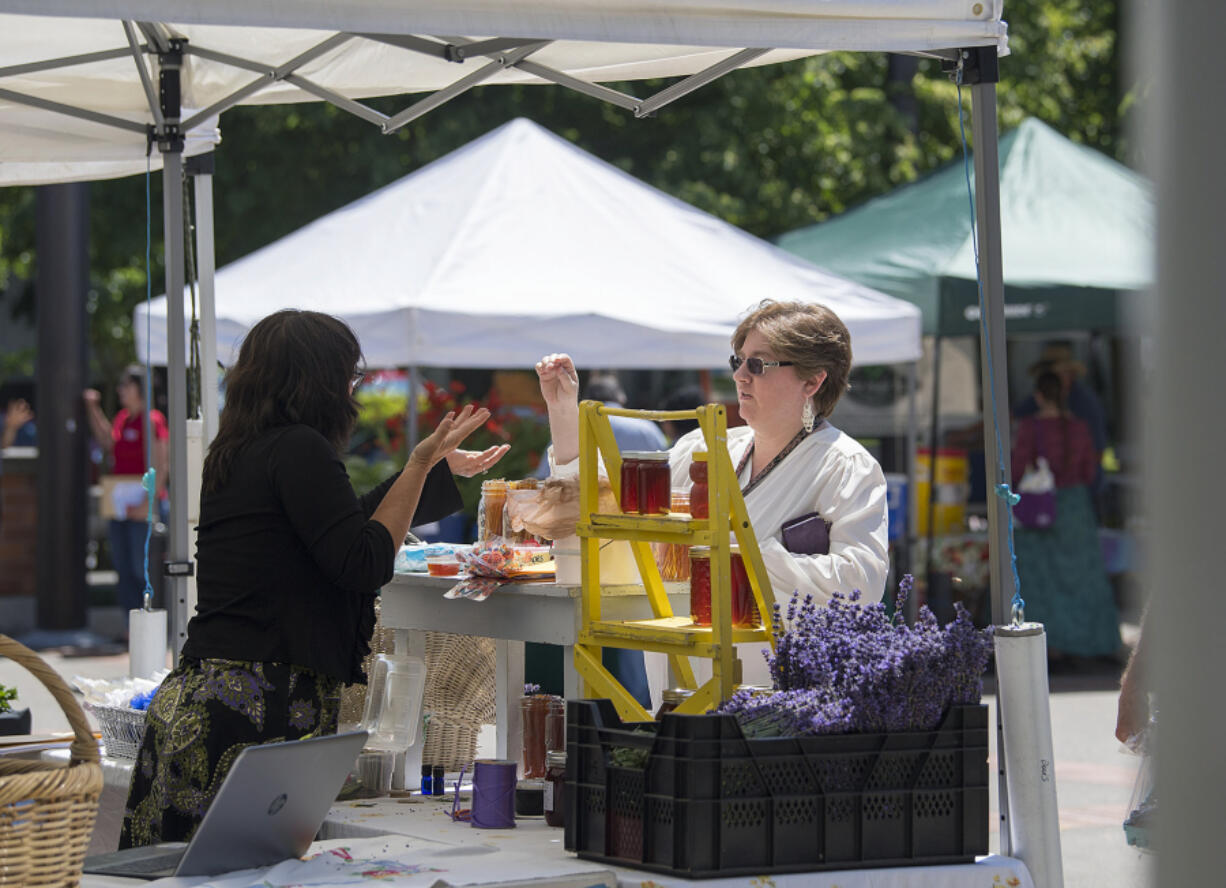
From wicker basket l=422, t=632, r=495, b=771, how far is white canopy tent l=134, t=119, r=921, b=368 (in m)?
4.37

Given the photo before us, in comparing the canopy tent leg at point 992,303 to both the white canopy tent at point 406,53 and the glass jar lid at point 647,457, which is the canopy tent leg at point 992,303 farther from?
the glass jar lid at point 647,457

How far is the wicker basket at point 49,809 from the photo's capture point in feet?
6.91

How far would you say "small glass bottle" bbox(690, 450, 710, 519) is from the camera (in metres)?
2.86

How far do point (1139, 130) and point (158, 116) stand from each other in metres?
4.19

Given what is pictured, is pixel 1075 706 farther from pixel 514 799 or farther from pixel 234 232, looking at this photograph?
pixel 234 232

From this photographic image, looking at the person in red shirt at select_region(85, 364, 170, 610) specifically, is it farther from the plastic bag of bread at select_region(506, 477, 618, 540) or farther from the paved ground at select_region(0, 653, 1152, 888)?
the plastic bag of bread at select_region(506, 477, 618, 540)

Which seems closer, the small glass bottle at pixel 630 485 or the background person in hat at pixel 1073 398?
the small glass bottle at pixel 630 485

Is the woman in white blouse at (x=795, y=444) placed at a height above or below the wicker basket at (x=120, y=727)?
above

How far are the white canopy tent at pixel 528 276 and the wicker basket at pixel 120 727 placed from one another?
4.30 meters

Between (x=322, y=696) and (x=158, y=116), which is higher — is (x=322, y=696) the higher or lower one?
the lower one

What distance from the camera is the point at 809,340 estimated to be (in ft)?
11.4

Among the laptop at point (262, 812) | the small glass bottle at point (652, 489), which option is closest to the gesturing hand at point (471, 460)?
the small glass bottle at point (652, 489)

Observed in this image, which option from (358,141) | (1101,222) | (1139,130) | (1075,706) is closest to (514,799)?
(1139,130)

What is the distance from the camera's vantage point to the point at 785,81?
51.8 feet
